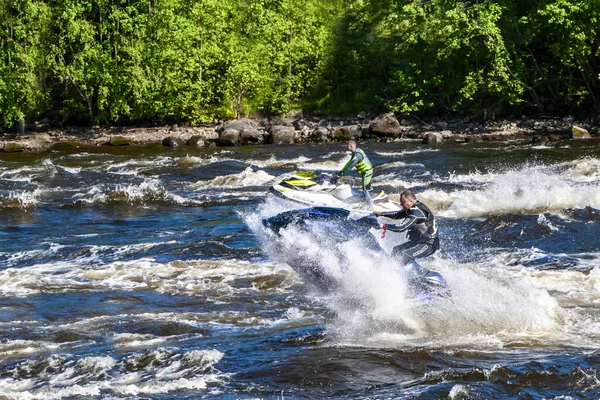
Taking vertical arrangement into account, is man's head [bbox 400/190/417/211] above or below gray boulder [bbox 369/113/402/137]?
above

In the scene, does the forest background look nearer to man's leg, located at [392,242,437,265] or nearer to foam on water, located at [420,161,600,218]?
foam on water, located at [420,161,600,218]

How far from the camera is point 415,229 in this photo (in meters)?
14.1

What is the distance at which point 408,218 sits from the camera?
14031mm

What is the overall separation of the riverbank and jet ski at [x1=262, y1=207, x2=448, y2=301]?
2561 cm

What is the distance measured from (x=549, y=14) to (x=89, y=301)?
102 feet

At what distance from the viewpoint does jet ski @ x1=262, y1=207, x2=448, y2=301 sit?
13680 mm

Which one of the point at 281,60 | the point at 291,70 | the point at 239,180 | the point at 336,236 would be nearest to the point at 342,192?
the point at 336,236

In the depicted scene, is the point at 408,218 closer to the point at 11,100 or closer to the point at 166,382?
the point at 166,382

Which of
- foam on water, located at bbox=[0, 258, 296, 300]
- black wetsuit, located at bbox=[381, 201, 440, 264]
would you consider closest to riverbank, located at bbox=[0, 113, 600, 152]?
foam on water, located at bbox=[0, 258, 296, 300]

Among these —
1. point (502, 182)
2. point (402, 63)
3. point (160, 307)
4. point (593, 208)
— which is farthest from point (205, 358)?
point (402, 63)

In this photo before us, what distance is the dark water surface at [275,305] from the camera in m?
11.6

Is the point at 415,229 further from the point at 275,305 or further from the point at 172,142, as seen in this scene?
the point at 172,142

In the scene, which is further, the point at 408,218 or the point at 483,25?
the point at 483,25

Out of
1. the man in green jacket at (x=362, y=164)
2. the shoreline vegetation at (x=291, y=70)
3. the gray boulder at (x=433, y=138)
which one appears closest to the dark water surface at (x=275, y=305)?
the man in green jacket at (x=362, y=164)
